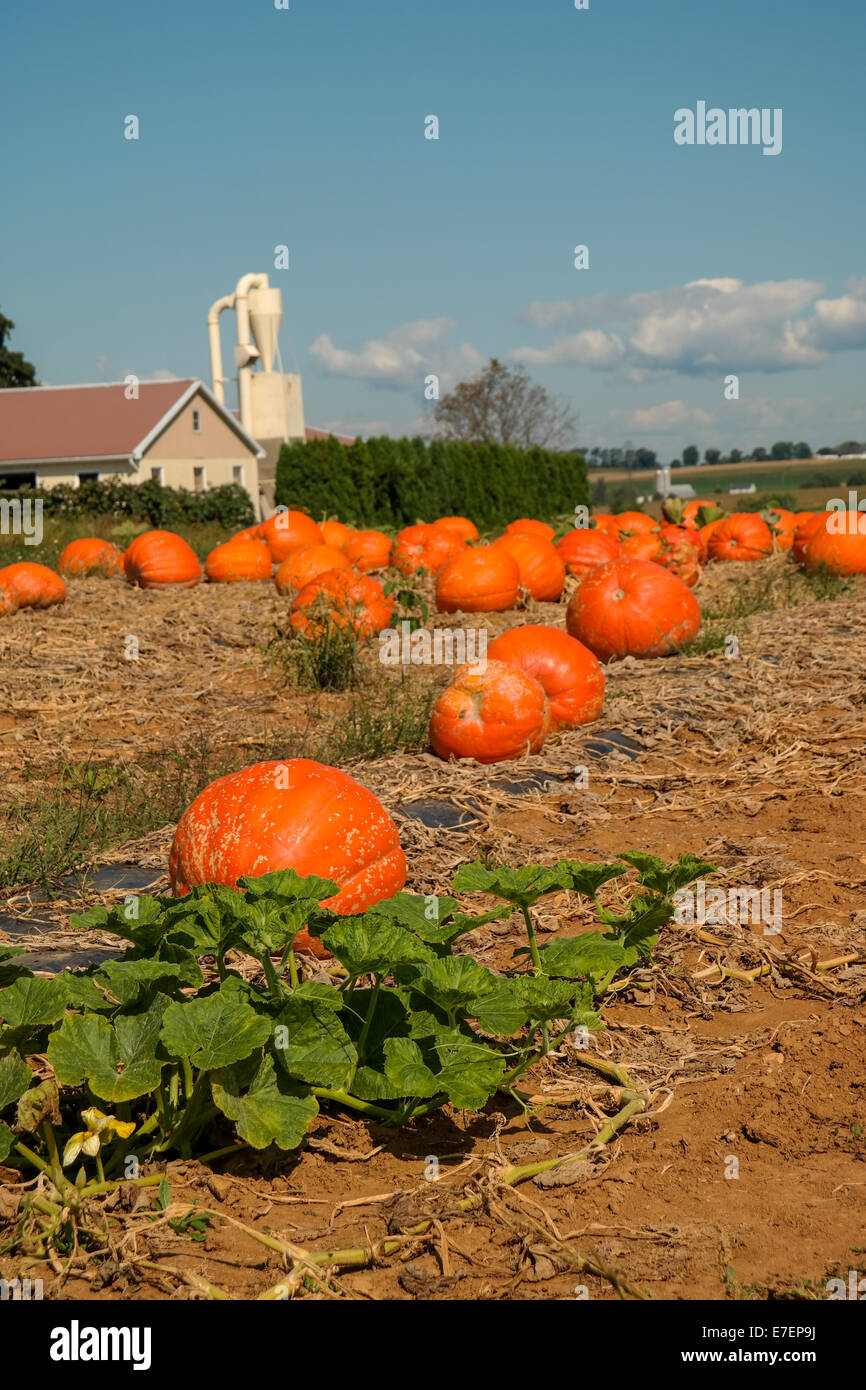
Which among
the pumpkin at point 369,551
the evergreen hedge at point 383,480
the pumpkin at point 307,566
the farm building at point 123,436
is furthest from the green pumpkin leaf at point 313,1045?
the farm building at point 123,436

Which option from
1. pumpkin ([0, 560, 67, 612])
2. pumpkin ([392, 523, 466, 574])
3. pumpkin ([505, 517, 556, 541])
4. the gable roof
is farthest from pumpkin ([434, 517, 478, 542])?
the gable roof

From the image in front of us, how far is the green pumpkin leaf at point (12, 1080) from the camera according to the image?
200cm

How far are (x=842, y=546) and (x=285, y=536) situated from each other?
A: 222 inches

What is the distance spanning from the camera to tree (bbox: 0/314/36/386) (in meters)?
45.5

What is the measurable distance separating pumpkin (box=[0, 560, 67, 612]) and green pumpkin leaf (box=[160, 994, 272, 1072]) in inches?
327

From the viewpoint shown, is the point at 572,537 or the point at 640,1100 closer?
the point at 640,1100

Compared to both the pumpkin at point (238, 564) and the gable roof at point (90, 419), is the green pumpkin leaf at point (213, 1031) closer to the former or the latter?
the pumpkin at point (238, 564)

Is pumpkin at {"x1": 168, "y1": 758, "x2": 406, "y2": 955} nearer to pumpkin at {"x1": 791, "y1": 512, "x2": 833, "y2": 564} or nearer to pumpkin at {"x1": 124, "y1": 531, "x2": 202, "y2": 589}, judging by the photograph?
pumpkin at {"x1": 124, "y1": 531, "x2": 202, "y2": 589}

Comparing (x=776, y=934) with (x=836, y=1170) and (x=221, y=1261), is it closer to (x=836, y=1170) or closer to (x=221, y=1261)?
(x=836, y=1170)

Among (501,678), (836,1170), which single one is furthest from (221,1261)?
(501,678)

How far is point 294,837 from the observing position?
3334mm
